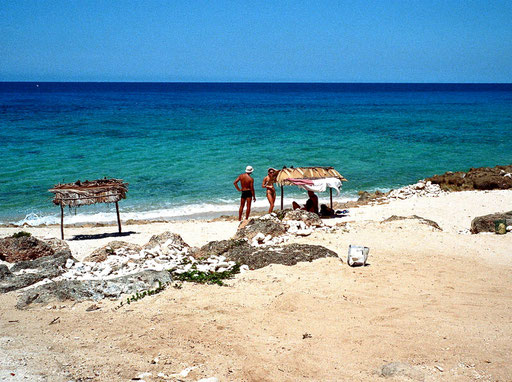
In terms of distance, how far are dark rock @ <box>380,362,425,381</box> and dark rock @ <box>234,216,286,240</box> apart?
5235mm

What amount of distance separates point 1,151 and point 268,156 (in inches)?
597

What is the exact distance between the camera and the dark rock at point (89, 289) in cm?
708

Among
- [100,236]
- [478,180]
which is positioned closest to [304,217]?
[100,236]

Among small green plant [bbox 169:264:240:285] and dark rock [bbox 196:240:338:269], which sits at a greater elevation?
dark rock [bbox 196:240:338:269]

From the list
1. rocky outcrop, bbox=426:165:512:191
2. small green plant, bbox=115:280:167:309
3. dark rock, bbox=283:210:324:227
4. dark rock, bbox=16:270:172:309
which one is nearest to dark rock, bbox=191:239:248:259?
dark rock, bbox=16:270:172:309

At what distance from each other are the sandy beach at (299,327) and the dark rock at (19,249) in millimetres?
2351

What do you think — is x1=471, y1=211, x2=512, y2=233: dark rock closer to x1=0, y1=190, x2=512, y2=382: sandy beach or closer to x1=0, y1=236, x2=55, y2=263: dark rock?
x1=0, y1=190, x2=512, y2=382: sandy beach

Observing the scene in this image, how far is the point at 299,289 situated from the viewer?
23.7 feet

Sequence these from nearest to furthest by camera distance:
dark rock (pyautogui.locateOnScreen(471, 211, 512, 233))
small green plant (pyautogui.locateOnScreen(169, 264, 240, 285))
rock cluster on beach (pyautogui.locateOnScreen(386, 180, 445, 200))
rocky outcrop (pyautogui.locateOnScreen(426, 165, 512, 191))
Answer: small green plant (pyautogui.locateOnScreen(169, 264, 240, 285)) < dark rock (pyautogui.locateOnScreen(471, 211, 512, 233)) < rock cluster on beach (pyautogui.locateOnScreen(386, 180, 445, 200)) < rocky outcrop (pyautogui.locateOnScreen(426, 165, 512, 191))

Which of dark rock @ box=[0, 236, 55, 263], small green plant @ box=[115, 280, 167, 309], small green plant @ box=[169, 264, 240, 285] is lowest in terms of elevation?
dark rock @ box=[0, 236, 55, 263]

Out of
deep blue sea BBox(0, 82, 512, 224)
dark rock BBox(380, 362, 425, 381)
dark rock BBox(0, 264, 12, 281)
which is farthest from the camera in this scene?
deep blue sea BBox(0, 82, 512, 224)

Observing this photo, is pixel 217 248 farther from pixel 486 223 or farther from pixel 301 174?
pixel 486 223

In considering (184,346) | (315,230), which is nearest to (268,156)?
(315,230)

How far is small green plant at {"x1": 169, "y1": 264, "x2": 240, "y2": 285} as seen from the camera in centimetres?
766
